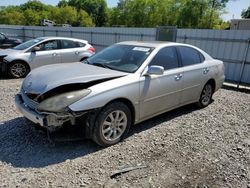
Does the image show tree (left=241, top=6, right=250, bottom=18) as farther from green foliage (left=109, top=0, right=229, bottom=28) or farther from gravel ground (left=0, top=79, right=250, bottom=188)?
gravel ground (left=0, top=79, right=250, bottom=188)

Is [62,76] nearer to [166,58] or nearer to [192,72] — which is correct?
[166,58]

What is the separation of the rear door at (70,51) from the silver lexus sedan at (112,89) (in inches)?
172

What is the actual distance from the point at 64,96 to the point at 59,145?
85 cm

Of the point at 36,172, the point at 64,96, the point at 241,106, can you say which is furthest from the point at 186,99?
the point at 36,172

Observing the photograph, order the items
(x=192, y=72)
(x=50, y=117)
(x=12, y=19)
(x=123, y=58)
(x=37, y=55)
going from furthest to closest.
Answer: (x=12, y=19) → (x=37, y=55) → (x=192, y=72) → (x=123, y=58) → (x=50, y=117)

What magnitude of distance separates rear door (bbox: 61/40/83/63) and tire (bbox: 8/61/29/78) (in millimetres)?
1334

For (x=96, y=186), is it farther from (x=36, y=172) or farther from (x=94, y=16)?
(x=94, y=16)

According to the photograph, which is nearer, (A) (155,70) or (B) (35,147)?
(B) (35,147)

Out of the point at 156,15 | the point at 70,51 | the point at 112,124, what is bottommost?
the point at 112,124

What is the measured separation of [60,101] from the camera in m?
3.32

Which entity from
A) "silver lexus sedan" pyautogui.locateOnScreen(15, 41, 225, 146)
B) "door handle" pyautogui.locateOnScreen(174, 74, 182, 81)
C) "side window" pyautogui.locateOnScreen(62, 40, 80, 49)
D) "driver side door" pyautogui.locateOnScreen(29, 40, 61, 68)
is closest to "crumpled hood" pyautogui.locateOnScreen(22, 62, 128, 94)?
"silver lexus sedan" pyautogui.locateOnScreen(15, 41, 225, 146)

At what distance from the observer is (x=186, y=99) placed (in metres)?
5.12

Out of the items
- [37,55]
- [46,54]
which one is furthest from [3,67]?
[46,54]

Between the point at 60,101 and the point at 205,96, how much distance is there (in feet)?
12.0
